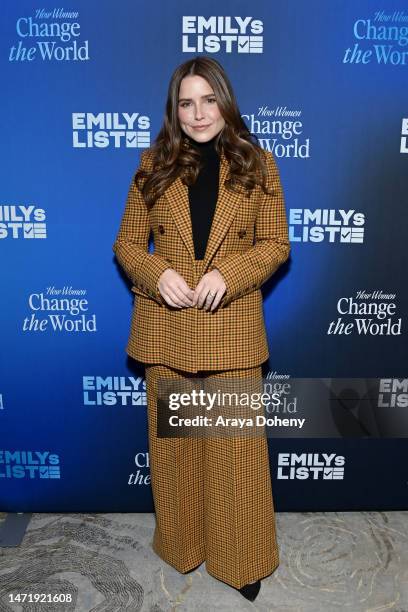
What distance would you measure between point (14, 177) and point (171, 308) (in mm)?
861

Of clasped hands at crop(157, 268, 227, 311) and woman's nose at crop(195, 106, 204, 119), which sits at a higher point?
woman's nose at crop(195, 106, 204, 119)

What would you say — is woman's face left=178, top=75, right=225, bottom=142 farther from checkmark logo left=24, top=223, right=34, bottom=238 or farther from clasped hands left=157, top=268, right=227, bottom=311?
checkmark logo left=24, top=223, right=34, bottom=238

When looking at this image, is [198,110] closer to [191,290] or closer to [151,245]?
[191,290]

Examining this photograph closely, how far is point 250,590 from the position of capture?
2.22m

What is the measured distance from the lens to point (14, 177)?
7.83ft

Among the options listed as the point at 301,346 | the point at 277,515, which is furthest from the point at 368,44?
the point at 277,515

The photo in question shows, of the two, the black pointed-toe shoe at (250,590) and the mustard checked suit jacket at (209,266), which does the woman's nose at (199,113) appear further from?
the black pointed-toe shoe at (250,590)

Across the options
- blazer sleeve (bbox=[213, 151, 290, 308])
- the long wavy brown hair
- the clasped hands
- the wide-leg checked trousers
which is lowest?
the wide-leg checked trousers

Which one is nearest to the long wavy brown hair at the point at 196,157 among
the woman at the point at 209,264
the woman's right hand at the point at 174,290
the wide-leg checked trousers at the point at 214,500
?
the woman at the point at 209,264

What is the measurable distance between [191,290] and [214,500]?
796 mm

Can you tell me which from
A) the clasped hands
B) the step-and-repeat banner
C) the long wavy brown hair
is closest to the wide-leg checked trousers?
the clasped hands

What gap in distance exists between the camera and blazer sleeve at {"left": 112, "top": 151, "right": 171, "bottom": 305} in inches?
78.1

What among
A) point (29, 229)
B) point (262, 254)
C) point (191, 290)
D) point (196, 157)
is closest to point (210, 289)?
point (191, 290)

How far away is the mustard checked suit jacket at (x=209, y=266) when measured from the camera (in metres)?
1.97
